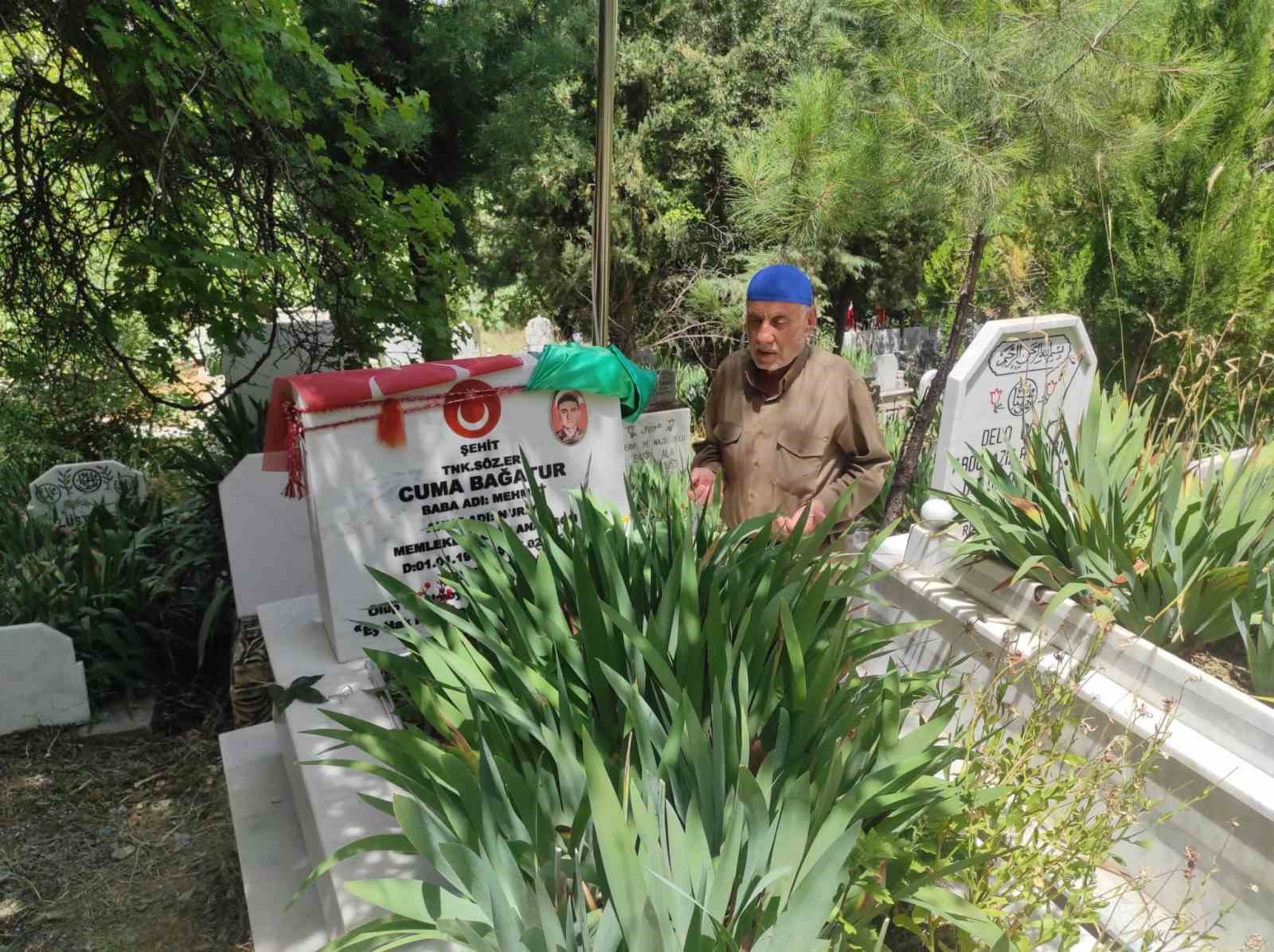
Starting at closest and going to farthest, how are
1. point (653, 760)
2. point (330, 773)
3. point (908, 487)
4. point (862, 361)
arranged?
point (653, 760) → point (330, 773) → point (908, 487) → point (862, 361)

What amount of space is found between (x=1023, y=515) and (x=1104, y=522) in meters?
0.30

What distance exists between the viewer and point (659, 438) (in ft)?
18.1

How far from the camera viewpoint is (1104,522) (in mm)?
2701

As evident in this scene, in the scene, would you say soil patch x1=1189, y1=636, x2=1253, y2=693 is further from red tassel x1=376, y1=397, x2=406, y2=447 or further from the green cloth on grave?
red tassel x1=376, y1=397, x2=406, y2=447

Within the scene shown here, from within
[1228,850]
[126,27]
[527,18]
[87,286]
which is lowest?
[1228,850]

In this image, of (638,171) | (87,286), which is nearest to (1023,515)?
(87,286)

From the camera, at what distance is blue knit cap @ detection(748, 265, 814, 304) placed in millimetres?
2814

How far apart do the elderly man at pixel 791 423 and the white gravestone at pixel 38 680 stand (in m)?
2.92

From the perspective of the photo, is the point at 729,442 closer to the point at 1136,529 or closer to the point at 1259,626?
the point at 1136,529

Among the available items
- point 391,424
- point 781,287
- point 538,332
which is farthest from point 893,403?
point 391,424

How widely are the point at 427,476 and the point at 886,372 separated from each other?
5.55 meters

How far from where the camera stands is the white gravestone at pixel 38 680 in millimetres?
3863

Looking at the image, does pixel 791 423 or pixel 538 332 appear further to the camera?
pixel 538 332

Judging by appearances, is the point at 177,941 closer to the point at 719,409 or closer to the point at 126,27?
the point at 719,409
